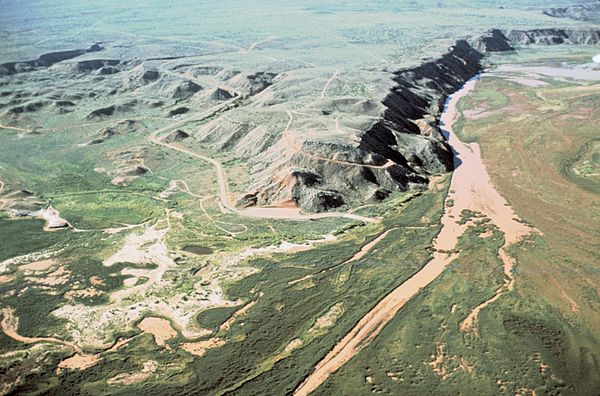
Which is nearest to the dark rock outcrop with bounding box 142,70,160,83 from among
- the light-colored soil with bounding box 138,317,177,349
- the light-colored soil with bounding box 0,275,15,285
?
the light-colored soil with bounding box 0,275,15,285

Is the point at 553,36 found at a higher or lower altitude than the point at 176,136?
higher

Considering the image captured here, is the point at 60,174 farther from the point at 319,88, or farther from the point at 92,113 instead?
the point at 319,88

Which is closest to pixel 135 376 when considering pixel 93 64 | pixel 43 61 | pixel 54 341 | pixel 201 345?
pixel 201 345

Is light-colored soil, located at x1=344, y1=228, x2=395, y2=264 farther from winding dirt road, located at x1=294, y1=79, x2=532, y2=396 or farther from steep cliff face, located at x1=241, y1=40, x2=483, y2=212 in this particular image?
steep cliff face, located at x1=241, y1=40, x2=483, y2=212

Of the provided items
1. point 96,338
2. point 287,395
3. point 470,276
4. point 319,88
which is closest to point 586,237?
point 470,276

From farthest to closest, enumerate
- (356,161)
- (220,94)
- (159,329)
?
(220,94)
(356,161)
(159,329)

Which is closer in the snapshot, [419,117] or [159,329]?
[159,329]

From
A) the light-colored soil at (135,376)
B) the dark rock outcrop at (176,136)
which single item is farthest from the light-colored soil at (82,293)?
the dark rock outcrop at (176,136)

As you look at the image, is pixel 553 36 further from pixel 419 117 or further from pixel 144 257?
pixel 144 257

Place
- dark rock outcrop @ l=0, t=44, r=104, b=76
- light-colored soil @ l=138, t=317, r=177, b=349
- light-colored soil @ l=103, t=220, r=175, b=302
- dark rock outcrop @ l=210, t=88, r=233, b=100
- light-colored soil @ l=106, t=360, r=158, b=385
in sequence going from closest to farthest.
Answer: light-colored soil @ l=106, t=360, r=158, b=385, light-colored soil @ l=138, t=317, r=177, b=349, light-colored soil @ l=103, t=220, r=175, b=302, dark rock outcrop @ l=210, t=88, r=233, b=100, dark rock outcrop @ l=0, t=44, r=104, b=76
